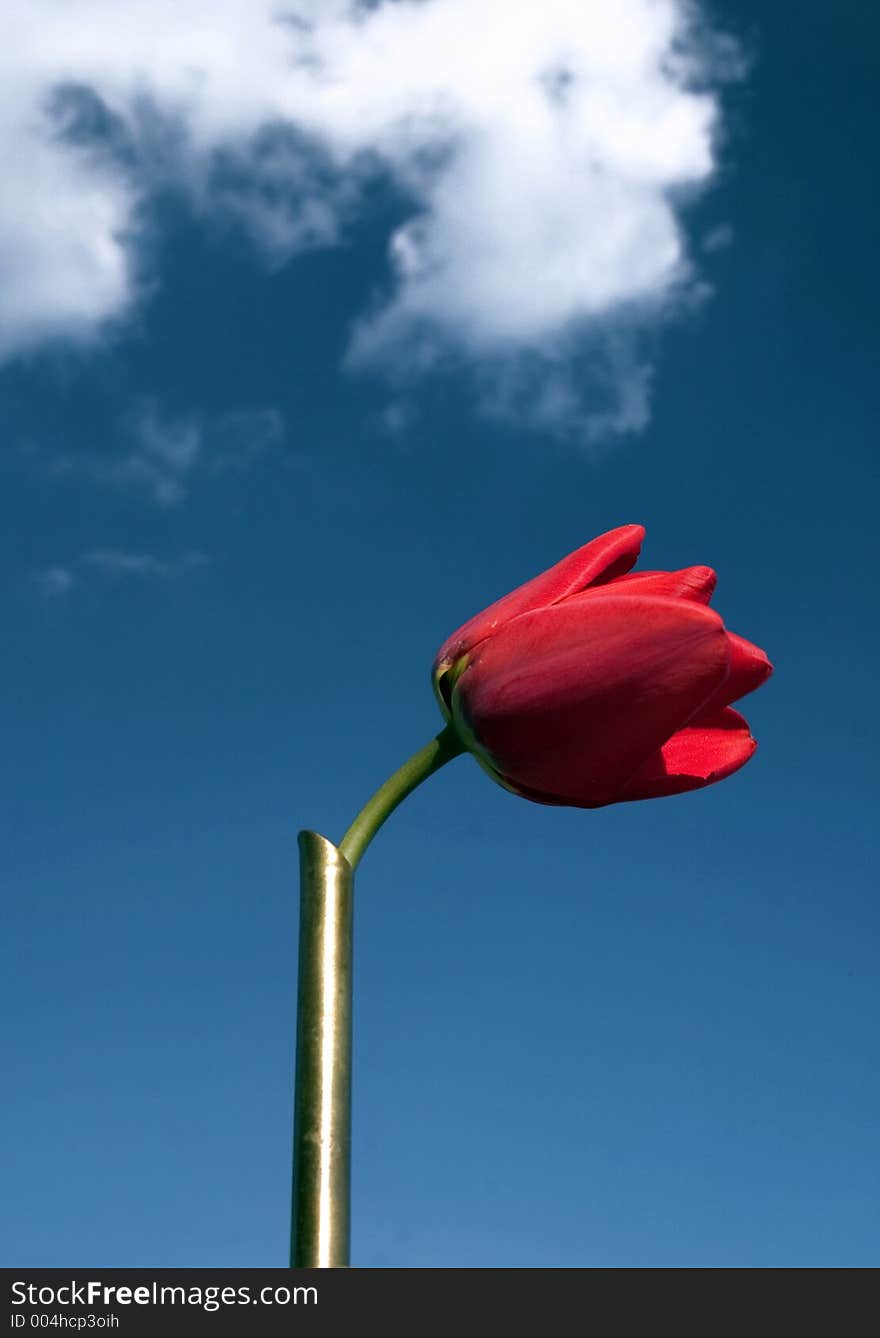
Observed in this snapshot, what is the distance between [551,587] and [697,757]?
0.28 m

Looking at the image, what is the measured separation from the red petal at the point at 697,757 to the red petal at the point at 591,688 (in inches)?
2.2

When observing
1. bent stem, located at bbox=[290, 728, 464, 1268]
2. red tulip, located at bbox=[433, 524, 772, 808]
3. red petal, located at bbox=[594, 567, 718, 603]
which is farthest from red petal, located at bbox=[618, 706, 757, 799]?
bent stem, located at bbox=[290, 728, 464, 1268]

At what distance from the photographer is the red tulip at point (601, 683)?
133cm

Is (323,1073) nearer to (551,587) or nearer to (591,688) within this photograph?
(591,688)

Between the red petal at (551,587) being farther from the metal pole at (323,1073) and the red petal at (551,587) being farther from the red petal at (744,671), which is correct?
the metal pole at (323,1073)

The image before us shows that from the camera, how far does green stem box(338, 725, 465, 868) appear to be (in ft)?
3.82

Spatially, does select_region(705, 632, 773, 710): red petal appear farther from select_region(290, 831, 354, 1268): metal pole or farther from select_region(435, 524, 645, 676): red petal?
select_region(290, 831, 354, 1268): metal pole

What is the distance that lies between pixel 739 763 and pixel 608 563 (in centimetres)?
31

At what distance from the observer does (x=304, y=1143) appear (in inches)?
38.8

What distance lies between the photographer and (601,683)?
1335 mm

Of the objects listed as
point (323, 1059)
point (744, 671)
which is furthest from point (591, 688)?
point (323, 1059)

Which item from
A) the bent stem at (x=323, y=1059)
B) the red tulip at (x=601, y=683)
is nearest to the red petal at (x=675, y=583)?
the red tulip at (x=601, y=683)
